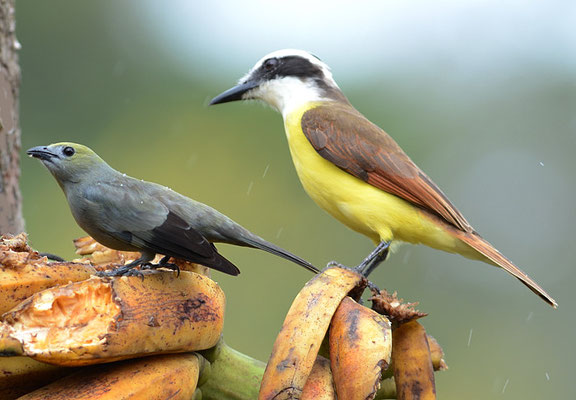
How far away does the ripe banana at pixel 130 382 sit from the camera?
4.53 ft

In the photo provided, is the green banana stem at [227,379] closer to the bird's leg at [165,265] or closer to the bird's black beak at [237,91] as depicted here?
Answer: the bird's leg at [165,265]

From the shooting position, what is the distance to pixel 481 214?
22.5 feet

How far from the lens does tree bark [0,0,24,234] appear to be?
2.58m

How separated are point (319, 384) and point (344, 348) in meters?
0.09

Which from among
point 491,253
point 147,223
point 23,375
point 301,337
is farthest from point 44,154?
point 491,253

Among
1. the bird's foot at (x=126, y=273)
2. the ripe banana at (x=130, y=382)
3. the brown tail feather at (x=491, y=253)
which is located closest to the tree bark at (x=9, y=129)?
the bird's foot at (x=126, y=273)

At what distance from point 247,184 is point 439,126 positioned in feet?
9.11

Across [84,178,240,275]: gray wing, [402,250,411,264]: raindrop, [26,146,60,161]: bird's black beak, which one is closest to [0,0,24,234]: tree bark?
[26,146,60,161]: bird's black beak

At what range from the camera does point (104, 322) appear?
135 cm

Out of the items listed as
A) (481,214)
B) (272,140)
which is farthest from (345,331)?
(481,214)

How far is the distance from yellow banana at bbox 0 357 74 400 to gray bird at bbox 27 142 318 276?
0.30 meters

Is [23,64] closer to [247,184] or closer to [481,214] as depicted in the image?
[247,184]

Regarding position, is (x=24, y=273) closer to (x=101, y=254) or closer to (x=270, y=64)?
(x=101, y=254)

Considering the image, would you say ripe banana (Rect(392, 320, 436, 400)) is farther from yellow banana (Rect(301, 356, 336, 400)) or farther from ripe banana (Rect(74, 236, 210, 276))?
ripe banana (Rect(74, 236, 210, 276))
